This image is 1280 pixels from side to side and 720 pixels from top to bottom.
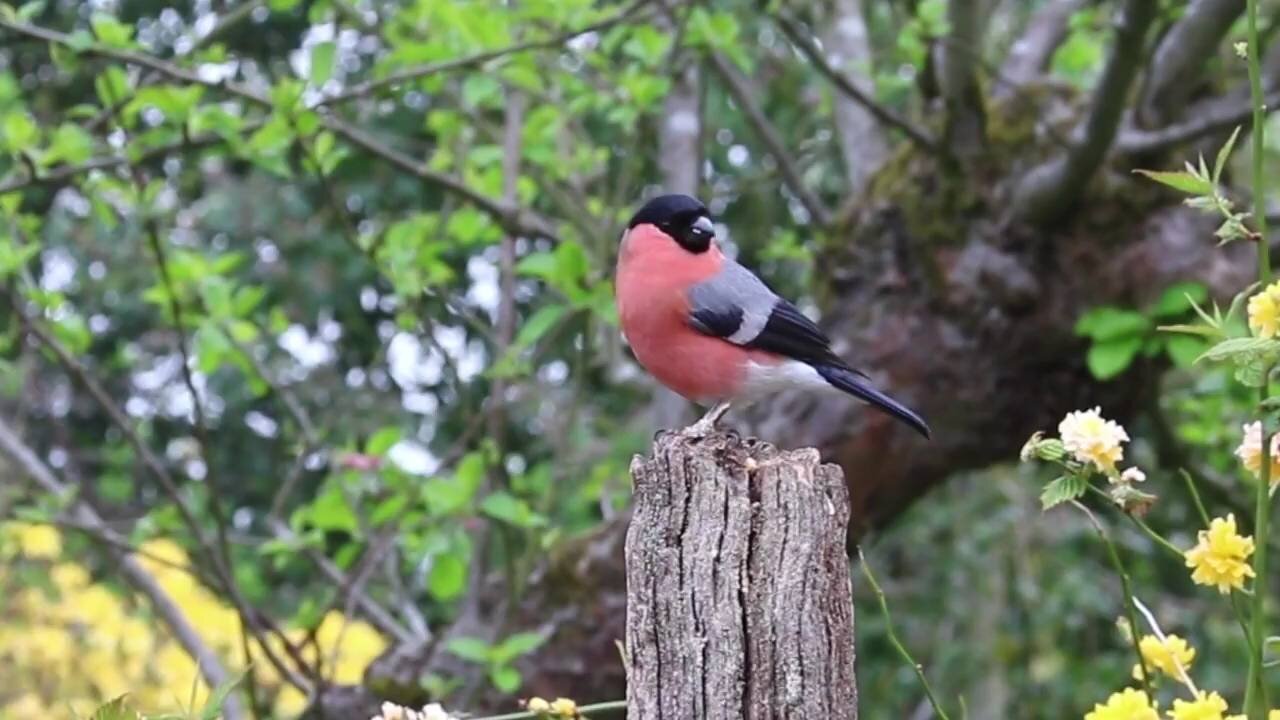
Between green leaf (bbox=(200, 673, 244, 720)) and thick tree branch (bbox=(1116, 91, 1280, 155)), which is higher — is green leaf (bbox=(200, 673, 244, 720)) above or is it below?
below

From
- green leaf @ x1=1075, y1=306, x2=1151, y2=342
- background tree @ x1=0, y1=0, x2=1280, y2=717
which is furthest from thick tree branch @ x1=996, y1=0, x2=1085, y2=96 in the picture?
green leaf @ x1=1075, y1=306, x2=1151, y2=342

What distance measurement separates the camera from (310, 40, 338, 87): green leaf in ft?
9.36

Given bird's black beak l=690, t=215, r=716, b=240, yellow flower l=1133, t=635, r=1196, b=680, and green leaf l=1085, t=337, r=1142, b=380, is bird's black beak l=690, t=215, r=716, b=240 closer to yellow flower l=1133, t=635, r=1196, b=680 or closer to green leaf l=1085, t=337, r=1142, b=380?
green leaf l=1085, t=337, r=1142, b=380

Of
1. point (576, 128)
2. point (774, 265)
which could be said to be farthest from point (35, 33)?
point (774, 265)

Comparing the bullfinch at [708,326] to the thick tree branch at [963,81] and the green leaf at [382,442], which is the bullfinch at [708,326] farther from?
the thick tree branch at [963,81]

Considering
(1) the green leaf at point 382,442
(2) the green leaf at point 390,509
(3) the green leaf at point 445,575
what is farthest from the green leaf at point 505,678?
(1) the green leaf at point 382,442

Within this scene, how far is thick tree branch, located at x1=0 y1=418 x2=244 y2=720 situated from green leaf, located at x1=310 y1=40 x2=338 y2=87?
1.15 meters

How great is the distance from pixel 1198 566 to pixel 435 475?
2.22 meters

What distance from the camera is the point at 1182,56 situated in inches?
128

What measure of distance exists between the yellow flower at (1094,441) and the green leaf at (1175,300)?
1943 millimetres

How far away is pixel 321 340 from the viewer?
6512 mm

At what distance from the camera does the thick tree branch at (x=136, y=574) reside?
349 centimetres

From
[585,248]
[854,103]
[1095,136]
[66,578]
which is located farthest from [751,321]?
[66,578]

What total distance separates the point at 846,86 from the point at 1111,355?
2.57ft
